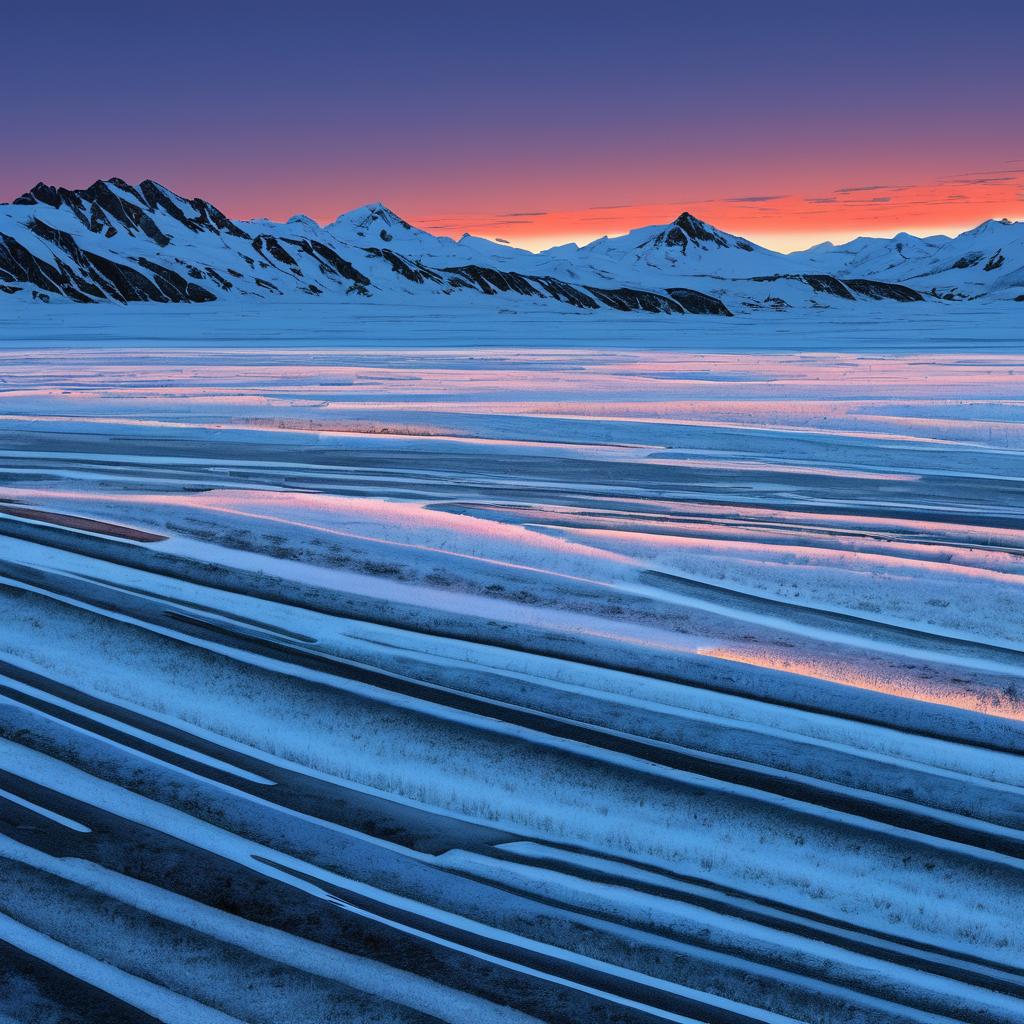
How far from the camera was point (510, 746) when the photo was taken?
5.70m

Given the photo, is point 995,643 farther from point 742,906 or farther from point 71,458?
point 71,458

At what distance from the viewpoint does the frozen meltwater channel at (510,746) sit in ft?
13.3

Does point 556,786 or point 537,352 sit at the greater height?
point 537,352

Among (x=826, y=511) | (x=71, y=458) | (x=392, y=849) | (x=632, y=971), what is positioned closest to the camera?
(x=632, y=971)

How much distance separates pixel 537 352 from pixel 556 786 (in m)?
35.8

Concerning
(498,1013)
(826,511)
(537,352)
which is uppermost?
(537,352)

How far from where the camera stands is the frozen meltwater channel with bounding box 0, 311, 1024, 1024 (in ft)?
13.3

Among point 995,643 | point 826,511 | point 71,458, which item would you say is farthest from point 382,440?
point 995,643

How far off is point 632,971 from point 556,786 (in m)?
1.37

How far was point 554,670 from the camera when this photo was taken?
669cm

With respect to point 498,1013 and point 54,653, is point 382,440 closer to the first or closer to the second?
point 54,653

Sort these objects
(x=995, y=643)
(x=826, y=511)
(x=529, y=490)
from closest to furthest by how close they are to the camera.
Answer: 1. (x=995, y=643)
2. (x=826, y=511)
3. (x=529, y=490)

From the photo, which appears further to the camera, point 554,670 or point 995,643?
point 995,643

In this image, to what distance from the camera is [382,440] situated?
15906 millimetres
